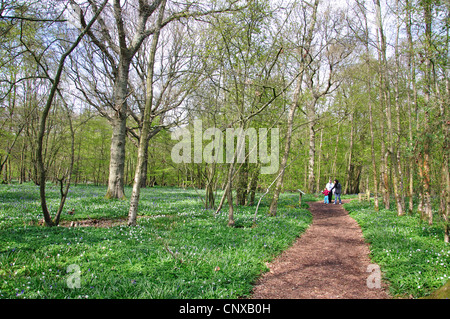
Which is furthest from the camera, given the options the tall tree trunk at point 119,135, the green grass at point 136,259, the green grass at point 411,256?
the tall tree trunk at point 119,135

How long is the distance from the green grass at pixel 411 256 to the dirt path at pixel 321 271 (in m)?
0.33

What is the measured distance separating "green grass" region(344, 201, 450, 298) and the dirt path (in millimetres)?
329

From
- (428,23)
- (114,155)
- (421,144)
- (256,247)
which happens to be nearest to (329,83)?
(428,23)

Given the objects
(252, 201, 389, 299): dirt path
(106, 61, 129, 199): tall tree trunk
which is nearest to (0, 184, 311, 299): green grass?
(252, 201, 389, 299): dirt path

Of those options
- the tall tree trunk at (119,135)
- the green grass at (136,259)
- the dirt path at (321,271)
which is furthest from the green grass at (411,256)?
the tall tree trunk at (119,135)

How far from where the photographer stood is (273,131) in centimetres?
1261

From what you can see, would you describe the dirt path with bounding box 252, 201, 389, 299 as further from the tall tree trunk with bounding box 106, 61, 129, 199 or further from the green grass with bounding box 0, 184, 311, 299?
the tall tree trunk with bounding box 106, 61, 129, 199

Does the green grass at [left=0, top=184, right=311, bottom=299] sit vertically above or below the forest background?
below

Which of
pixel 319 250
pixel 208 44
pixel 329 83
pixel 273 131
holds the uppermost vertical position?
pixel 329 83

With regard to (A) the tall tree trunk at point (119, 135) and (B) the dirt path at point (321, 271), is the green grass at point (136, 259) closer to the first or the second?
(B) the dirt path at point (321, 271)

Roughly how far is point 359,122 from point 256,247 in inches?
1041

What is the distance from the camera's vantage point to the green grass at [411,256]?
14.2ft

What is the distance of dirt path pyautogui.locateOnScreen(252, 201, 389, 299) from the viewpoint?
14.3ft
